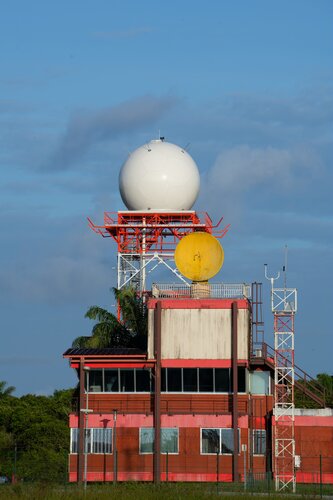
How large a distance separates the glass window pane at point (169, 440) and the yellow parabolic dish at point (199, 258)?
9773mm

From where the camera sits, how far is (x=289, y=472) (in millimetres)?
68125

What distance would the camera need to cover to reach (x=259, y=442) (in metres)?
71.5

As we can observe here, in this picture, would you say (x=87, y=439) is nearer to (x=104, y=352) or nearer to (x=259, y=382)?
(x=104, y=352)

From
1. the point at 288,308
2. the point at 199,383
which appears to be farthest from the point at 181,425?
the point at 288,308

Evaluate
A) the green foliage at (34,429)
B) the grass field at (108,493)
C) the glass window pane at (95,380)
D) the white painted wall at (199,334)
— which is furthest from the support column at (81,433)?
the grass field at (108,493)

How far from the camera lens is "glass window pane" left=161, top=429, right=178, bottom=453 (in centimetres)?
6944

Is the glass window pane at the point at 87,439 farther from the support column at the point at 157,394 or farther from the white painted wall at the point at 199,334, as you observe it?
the white painted wall at the point at 199,334

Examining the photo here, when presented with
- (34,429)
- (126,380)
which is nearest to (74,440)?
(126,380)

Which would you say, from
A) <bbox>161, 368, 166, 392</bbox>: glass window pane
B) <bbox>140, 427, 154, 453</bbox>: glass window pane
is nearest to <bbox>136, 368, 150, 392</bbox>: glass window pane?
<bbox>161, 368, 166, 392</bbox>: glass window pane

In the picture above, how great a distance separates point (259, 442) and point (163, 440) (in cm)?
607

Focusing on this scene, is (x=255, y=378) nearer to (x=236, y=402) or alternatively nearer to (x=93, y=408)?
(x=236, y=402)

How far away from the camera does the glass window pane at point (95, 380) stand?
234 feet

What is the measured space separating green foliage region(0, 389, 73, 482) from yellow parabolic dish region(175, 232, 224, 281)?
16194 mm

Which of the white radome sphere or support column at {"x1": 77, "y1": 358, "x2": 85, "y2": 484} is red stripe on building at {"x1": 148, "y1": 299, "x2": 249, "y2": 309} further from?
the white radome sphere
